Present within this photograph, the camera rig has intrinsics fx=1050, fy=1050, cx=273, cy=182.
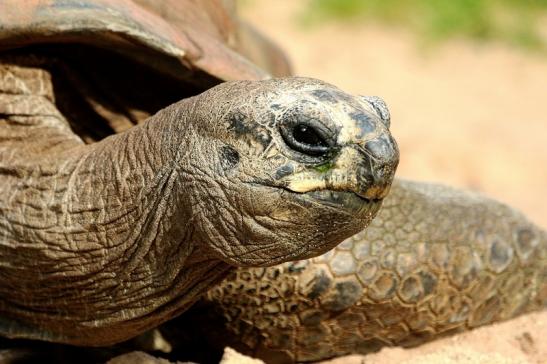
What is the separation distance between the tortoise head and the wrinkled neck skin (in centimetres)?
8

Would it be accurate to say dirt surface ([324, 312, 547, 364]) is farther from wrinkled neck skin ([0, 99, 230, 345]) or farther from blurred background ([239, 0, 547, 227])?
blurred background ([239, 0, 547, 227])

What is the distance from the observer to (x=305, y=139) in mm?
2207

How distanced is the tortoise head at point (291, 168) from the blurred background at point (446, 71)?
123 inches

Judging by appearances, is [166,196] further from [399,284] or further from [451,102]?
[451,102]

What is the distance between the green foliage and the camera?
29.4 feet

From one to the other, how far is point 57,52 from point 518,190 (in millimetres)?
3288

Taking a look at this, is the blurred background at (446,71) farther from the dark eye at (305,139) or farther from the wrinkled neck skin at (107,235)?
the dark eye at (305,139)

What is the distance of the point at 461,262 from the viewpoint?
11.3 ft

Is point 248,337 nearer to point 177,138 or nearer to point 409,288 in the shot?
point 409,288

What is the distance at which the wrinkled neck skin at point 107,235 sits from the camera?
249 centimetres

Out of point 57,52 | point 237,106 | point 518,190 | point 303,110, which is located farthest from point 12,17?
point 518,190

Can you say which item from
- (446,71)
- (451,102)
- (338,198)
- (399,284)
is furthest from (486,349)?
(446,71)

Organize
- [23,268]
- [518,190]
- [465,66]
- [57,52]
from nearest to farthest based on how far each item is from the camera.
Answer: [23,268], [57,52], [518,190], [465,66]

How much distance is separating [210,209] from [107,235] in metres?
0.41
